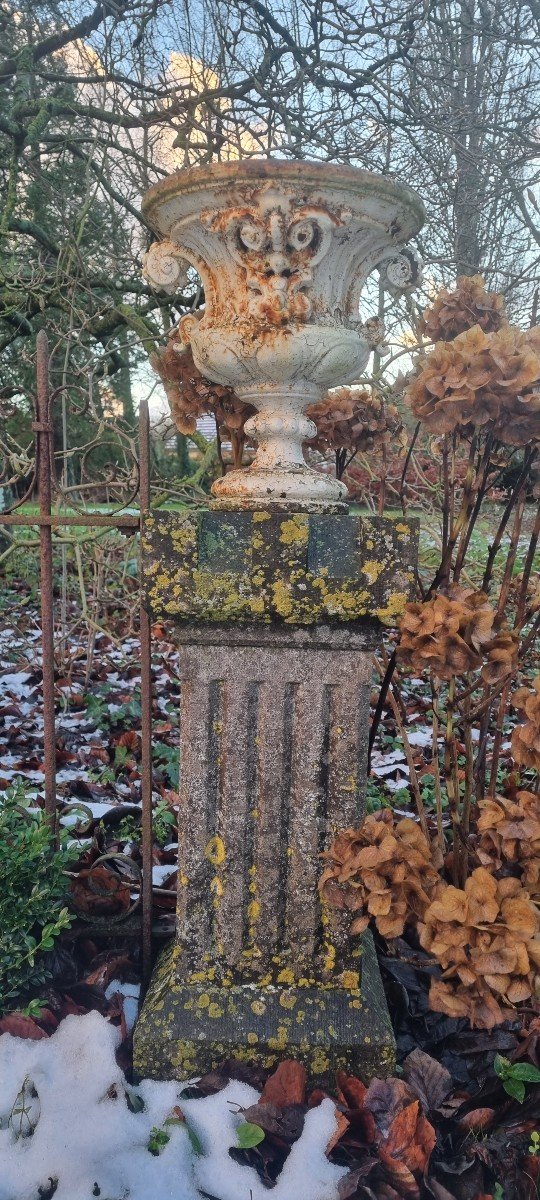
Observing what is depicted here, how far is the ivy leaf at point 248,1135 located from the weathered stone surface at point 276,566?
974mm

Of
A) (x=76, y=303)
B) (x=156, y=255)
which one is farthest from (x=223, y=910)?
(x=76, y=303)

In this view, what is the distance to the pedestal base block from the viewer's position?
159 centimetres

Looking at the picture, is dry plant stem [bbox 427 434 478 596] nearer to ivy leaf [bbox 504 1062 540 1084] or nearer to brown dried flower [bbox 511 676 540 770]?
brown dried flower [bbox 511 676 540 770]

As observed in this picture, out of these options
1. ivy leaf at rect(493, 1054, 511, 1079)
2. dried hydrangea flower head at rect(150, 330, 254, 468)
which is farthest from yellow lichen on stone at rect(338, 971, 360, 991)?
dried hydrangea flower head at rect(150, 330, 254, 468)

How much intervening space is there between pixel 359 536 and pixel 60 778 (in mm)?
1959

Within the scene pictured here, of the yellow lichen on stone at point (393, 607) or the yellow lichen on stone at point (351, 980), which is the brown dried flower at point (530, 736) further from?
the yellow lichen on stone at point (351, 980)

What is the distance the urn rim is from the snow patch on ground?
1.75 meters

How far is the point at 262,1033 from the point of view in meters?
1.59

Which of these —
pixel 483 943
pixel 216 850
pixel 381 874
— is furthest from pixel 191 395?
pixel 483 943

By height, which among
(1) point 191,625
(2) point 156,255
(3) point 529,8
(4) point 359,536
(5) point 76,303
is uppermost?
(3) point 529,8

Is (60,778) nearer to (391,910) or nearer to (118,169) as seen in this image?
(391,910)

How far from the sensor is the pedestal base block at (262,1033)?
1.59 metres

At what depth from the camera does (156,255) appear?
5.38ft

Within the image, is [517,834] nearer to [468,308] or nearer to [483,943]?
[483,943]
